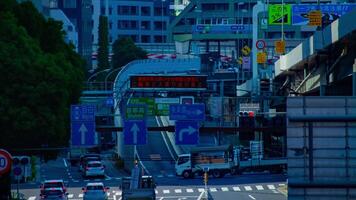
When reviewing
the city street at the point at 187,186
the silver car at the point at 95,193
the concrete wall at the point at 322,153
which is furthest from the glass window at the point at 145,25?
the concrete wall at the point at 322,153

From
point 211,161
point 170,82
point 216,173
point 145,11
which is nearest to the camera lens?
point 170,82

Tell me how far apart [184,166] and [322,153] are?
57.8 m

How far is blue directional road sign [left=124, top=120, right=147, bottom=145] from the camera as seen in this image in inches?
1612

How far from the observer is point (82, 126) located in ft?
136

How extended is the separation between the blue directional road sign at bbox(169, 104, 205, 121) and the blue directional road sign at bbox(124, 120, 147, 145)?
2494 mm

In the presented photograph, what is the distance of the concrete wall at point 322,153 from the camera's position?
10727mm

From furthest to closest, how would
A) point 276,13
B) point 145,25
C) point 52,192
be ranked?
point 145,25 → point 276,13 → point 52,192

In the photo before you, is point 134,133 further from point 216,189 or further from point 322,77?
point 216,189

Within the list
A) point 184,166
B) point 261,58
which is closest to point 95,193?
point 184,166

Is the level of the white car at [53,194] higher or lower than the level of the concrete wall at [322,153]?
lower

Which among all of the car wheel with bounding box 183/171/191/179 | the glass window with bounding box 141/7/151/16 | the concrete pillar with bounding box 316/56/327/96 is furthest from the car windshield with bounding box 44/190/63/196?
the glass window with bounding box 141/7/151/16

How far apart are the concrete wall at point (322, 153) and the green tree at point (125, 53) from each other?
10709 centimetres

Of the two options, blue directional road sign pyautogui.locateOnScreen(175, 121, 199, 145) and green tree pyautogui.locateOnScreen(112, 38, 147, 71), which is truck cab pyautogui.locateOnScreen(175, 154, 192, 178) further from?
green tree pyautogui.locateOnScreen(112, 38, 147, 71)

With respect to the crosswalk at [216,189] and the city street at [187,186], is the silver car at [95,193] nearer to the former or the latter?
the city street at [187,186]
